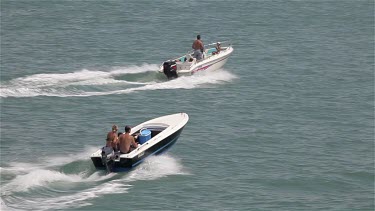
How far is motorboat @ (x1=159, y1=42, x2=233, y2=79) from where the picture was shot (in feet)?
149

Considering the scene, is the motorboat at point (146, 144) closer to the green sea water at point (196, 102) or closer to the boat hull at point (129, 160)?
the boat hull at point (129, 160)

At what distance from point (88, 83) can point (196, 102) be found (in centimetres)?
562

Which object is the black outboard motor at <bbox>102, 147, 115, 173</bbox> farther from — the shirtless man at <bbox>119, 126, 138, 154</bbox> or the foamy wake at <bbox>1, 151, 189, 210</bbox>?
the shirtless man at <bbox>119, 126, 138, 154</bbox>

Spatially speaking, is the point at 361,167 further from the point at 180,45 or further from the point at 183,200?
the point at 180,45

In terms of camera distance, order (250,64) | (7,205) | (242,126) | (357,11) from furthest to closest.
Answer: (357,11)
(250,64)
(242,126)
(7,205)

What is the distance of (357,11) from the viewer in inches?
2516

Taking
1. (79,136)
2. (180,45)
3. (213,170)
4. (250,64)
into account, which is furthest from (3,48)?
(213,170)

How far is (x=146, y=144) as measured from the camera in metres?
33.1

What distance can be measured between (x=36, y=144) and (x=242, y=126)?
8494mm

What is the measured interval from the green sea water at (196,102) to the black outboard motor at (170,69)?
1.34 ft

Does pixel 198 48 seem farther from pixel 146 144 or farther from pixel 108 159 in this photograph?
pixel 108 159

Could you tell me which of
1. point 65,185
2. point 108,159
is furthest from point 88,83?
point 65,185

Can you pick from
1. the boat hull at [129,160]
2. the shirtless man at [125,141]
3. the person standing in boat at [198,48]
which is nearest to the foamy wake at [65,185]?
the boat hull at [129,160]

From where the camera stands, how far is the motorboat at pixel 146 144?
31.8m
